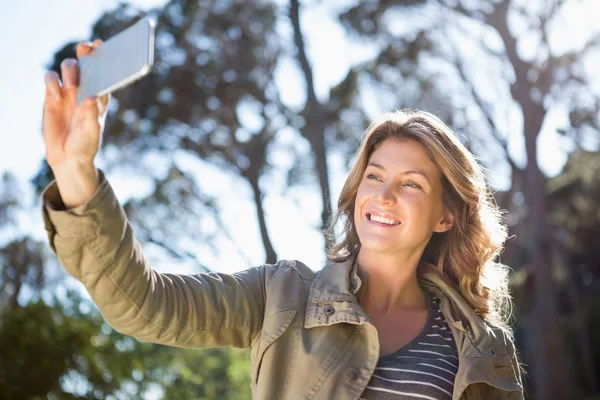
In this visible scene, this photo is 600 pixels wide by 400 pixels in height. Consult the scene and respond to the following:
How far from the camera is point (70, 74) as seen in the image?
5.11ft

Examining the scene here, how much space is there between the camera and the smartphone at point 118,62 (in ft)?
4.46

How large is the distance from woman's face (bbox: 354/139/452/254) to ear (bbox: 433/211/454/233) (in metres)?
0.09

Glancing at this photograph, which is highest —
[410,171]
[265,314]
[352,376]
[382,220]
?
[410,171]

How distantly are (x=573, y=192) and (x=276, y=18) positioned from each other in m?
7.14

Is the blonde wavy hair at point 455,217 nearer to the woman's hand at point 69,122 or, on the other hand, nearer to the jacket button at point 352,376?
the jacket button at point 352,376

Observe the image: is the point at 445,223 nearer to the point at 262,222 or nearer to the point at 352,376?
the point at 352,376

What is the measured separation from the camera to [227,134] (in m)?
13.2

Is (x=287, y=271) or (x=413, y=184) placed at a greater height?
(x=413, y=184)

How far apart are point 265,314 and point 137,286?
51cm

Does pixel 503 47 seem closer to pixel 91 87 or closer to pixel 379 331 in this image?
pixel 379 331

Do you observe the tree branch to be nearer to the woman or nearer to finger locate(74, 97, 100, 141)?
the woman

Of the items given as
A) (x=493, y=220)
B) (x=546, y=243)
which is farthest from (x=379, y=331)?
(x=546, y=243)

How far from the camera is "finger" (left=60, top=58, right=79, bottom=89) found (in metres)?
1.55

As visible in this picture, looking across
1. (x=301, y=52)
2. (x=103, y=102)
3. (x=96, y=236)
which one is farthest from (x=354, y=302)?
(x=301, y=52)
